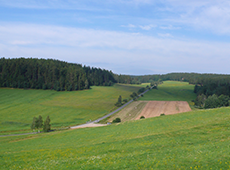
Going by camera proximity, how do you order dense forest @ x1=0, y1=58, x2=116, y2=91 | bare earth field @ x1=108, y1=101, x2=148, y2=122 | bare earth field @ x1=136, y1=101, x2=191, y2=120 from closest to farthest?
bare earth field @ x1=108, y1=101, x2=148, y2=122, bare earth field @ x1=136, y1=101, x2=191, y2=120, dense forest @ x1=0, y1=58, x2=116, y2=91

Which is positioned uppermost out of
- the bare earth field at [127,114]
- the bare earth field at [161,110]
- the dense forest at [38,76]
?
the dense forest at [38,76]

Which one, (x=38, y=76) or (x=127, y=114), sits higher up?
(x=38, y=76)

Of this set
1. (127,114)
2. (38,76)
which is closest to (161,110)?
(127,114)

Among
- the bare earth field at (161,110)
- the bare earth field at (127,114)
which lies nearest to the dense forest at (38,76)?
the bare earth field at (127,114)

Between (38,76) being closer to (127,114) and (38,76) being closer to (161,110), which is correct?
(127,114)

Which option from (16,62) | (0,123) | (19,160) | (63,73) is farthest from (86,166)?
(16,62)

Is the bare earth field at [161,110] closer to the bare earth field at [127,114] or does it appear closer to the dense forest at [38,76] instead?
the bare earth field at [127,114]

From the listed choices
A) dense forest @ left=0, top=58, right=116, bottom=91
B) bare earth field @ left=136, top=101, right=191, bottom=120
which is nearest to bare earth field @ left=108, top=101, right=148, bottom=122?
bare earth field @ left=136, top=101, right=191, bottom=120

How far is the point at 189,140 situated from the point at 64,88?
14483 cm

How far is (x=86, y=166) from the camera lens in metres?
17.0

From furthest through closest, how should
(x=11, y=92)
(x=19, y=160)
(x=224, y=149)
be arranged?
(x=11, y=92) < (x=19, y=160) < (x=224, y=149)

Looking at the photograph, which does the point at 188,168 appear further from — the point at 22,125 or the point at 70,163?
the point at 22,125

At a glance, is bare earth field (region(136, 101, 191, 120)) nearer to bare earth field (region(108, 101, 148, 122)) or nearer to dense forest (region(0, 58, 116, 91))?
bare earth field (region(108, 101, 148, 122))

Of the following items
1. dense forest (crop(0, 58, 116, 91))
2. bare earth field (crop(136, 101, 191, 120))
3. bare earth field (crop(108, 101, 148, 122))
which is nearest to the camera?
bare earth field (crop(108, 101, 148, 122))
